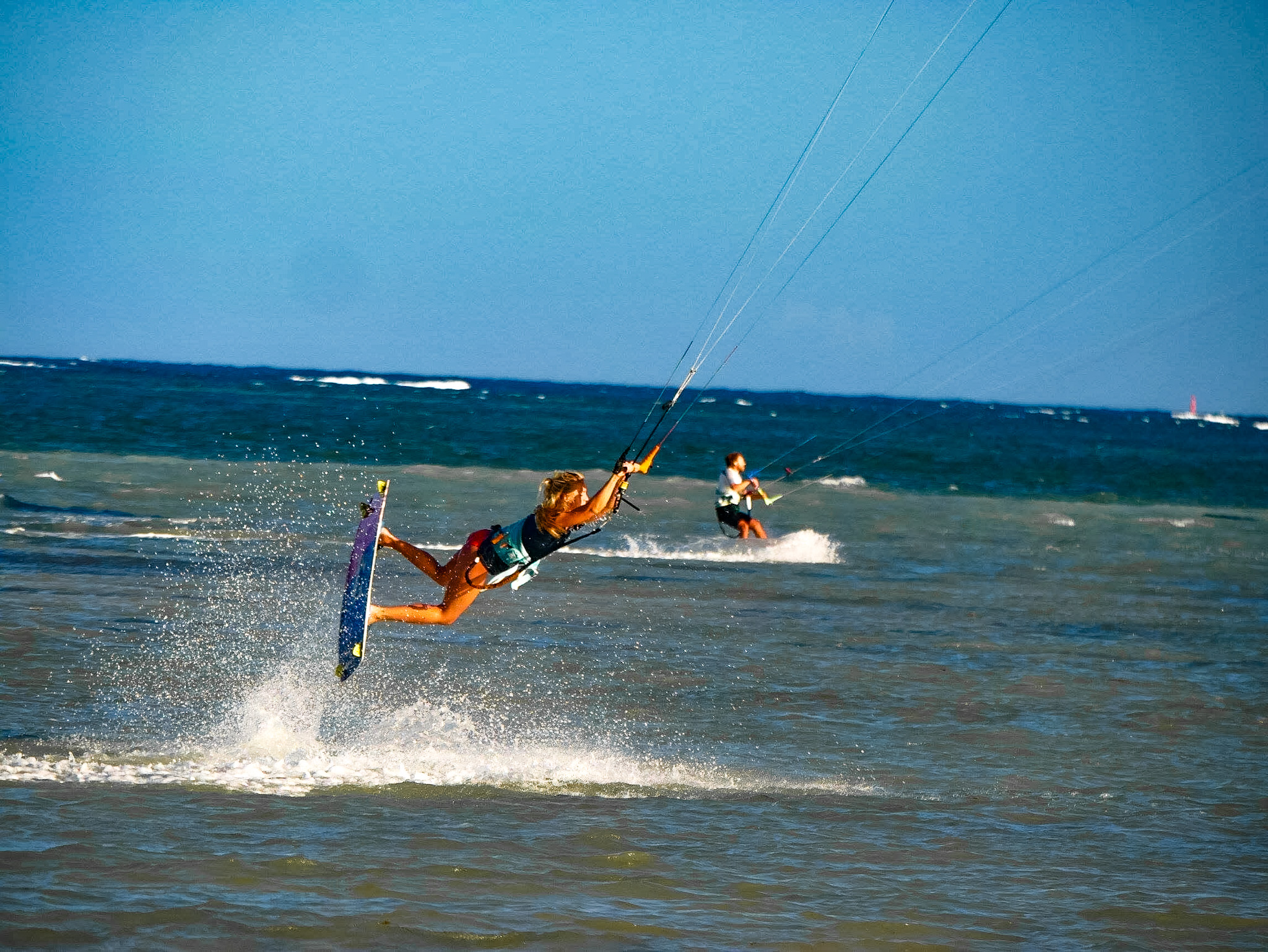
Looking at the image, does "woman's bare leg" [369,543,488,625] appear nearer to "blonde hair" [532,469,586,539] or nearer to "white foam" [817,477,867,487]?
"blonde hair" [532,469,586,539]

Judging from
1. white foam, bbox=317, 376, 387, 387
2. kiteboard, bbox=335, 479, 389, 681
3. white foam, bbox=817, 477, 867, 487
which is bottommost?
kiteboard, bbox=335, 479, 389, 681

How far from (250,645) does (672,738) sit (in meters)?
4.40

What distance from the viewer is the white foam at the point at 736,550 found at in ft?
66.3

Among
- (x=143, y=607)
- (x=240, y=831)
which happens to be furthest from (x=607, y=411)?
(x=240, y=831)

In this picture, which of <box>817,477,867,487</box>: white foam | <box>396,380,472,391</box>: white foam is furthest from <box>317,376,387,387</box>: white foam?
<box>817,477,867,487</box>: white foam

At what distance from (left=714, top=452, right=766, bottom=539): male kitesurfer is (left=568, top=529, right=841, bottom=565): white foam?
1.81m

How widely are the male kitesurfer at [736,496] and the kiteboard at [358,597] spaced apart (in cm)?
863

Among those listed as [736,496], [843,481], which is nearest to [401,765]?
[736,496]

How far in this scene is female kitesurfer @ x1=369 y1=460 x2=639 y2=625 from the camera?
9000mm

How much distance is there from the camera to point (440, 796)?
7699 millimetres

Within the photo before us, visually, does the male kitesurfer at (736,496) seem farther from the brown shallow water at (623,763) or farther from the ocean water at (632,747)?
the brown shallow water at (623,763)

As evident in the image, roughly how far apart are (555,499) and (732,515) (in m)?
9.22

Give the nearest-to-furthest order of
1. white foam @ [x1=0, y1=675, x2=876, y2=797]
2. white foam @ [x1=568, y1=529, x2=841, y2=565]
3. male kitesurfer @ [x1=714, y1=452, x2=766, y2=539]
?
white foam @ [x1=0, y1=675, x2=876, y2=797] < male kitesurfer @ [x1=714, y1=452, x2=766, y2=539] < white foam @ [x1=568, y1=529, x2=841, y2=565]

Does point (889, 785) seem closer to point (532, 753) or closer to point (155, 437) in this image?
point (532, 753)
